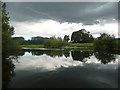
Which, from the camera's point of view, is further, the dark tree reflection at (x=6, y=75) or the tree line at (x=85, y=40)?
the tree line at (x=85, y=40)

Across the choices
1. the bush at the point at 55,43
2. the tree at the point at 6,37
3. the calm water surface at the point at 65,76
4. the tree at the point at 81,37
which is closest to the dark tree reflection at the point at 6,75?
the calm water surface at the point at 65,76

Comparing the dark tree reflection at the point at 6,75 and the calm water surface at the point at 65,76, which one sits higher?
the dark tree reflection at the point at 6,75

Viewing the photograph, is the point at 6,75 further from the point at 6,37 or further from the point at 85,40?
the point at 85,40

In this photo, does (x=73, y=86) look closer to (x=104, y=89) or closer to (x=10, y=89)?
(x=104, y=89)

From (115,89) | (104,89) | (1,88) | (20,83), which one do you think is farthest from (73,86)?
(1,88)

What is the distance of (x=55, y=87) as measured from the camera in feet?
23.3

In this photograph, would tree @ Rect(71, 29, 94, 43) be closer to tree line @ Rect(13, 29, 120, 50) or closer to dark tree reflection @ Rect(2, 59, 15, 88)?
tree line @ Rect(13, 29, 120, 50)

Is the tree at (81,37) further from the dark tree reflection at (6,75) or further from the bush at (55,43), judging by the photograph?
the dark tree reflection at (6,75)

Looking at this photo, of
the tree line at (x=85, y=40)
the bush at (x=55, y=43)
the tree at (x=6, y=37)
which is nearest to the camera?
the tree at (x=6, y=37)

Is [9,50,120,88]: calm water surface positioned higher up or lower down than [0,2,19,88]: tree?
lower down

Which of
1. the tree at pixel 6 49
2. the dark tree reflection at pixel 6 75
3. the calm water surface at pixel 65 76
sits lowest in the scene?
the calm water surface at pixel 65 76

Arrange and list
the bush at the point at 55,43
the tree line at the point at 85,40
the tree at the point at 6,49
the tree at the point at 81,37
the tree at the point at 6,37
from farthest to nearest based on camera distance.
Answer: the tree at the point at 81,37
the bush at the point at 55,43
the tree line at the point at 85,40
the tree at the point at 6,37
the tree at the point at 6,49

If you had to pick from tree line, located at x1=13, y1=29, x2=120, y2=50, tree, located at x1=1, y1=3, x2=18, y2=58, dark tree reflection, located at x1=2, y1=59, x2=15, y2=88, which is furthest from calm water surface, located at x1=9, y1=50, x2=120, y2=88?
tree line, located at x1=13, y1=29, x2=120, y2=50

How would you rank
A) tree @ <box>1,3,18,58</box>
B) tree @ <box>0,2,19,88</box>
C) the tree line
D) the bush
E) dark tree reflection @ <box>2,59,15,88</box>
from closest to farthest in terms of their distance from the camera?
dark tree reflection @ <box>2,59,15,88</box> → tree @ <box>0,2,19,88</box> → tree @ <box>1,3,18,58</box> → the tree line → the bush
